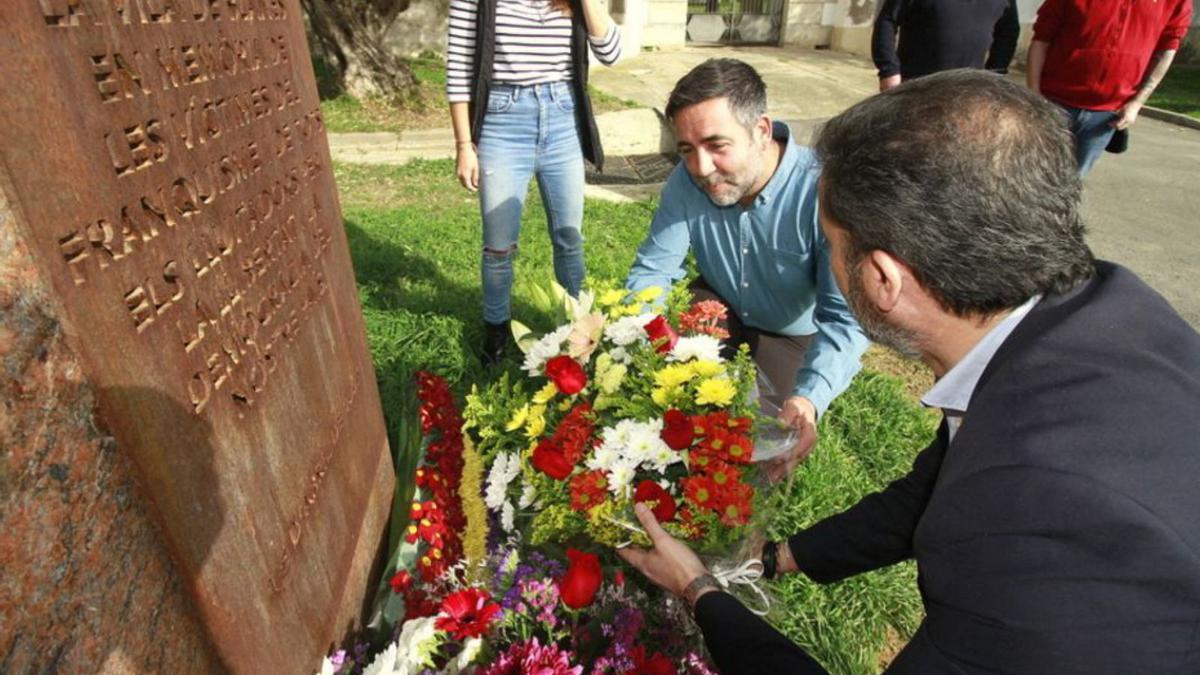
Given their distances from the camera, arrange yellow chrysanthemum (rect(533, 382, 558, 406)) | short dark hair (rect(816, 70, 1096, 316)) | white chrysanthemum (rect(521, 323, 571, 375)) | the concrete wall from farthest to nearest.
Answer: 1. the concrete wall
2. white chrysanthemum (rect(521, 323, 571, 375))
3. yellow chrysanthemum (rect(533, 382, 558, 406))
4. short dark hair (rect(816, 70, 1096, 316))

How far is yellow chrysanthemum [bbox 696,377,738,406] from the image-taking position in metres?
1.60

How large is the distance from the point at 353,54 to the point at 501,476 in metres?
8.57

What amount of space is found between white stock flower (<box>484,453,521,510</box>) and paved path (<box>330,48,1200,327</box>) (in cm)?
390

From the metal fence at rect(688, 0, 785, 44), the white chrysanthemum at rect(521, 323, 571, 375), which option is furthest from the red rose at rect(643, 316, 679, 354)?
the metal fence at rect(688, 0, 785, 44)

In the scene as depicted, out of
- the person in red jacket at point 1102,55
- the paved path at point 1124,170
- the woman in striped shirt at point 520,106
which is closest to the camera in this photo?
the woman in striped shirt at point 520,106

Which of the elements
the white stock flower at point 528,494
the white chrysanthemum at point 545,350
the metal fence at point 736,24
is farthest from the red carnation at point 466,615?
the metal fence at point 736,24

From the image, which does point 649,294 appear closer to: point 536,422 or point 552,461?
point 536,422

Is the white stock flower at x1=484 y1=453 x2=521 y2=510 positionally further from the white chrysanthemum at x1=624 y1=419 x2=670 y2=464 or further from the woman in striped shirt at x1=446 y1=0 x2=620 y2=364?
the woman in striped shirt at x1=446 y1=0 x2=620 y2=364

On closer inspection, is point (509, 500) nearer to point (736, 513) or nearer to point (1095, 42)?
point (736, 513)

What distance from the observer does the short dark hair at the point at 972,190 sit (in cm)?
105

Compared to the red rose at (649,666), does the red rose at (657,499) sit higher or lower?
higher

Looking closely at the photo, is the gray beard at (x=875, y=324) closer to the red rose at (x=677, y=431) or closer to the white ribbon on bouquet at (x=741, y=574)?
the red rose at (x=677, y=431)

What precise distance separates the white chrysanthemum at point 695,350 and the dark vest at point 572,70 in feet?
4.86

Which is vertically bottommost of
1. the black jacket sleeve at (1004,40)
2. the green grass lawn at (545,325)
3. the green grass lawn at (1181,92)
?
the green grass lawn at (1181,92)
